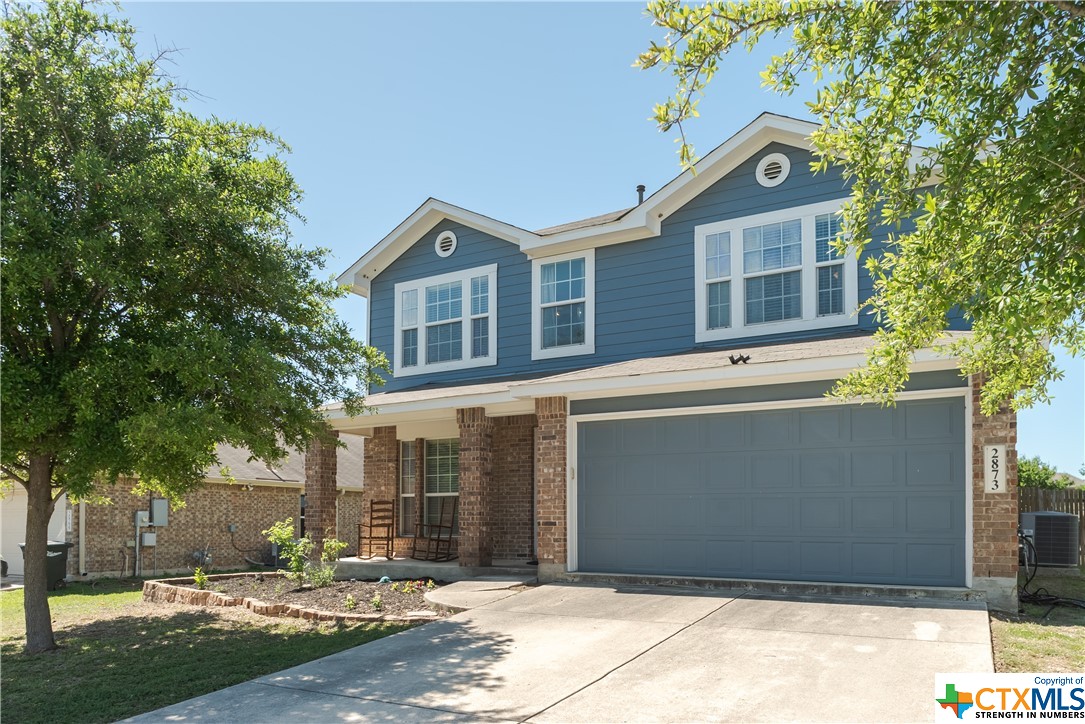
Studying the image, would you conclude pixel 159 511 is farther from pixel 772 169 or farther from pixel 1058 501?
pixel 1058 501

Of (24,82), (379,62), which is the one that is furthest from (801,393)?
(24,82)

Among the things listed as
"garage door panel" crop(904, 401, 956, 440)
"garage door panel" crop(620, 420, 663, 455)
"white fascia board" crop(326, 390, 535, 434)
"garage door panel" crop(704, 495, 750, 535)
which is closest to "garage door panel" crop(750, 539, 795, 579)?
"garage door panel" crop(704, 495, 750, 535)

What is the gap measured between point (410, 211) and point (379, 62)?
150 inches

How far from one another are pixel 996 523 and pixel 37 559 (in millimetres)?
10998

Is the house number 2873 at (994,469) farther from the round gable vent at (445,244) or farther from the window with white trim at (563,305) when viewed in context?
the round gable vent at (445,244)

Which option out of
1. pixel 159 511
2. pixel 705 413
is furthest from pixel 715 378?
pixel 159 511

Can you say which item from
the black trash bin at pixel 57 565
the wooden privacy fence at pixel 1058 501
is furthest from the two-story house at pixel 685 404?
the wooden privacy fence at pixel 1058 501

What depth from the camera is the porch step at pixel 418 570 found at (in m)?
13.0

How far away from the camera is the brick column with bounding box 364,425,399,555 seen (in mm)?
16328

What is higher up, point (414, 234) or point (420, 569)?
point (414, 234)

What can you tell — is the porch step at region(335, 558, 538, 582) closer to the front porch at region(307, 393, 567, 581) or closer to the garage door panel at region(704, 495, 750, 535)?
the front porch at region(307, 393, 567, 581)

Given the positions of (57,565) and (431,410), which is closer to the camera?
(431,410)

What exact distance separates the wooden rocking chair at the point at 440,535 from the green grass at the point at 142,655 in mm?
4061

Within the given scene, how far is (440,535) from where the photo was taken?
15.4 metres
